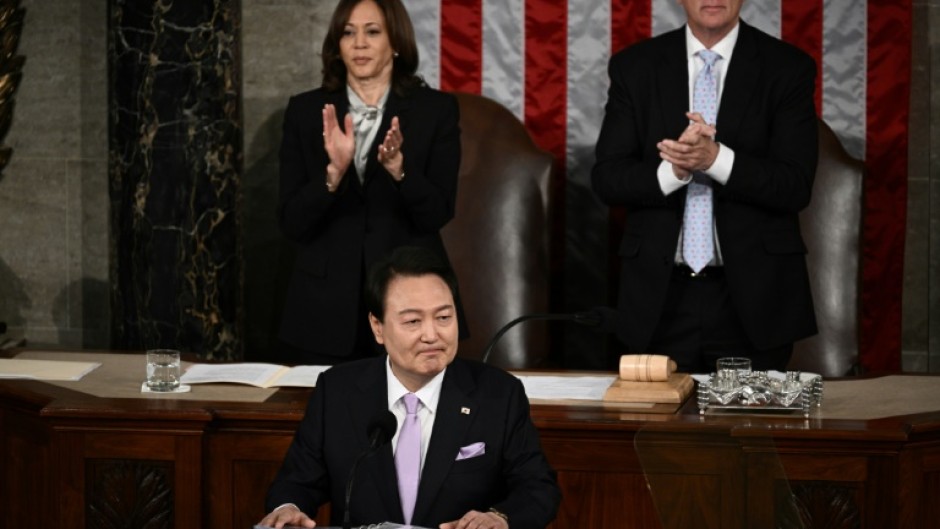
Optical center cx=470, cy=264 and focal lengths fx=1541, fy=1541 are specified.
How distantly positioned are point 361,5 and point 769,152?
1.41 metres

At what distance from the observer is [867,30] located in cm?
635

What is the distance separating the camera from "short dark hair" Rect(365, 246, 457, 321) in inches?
130

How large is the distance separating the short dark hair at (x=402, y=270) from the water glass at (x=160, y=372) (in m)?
1.18

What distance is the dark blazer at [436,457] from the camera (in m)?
3.21

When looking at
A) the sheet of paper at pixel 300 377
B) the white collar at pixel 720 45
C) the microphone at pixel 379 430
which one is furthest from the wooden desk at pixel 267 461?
the white collar at pixel 720 45

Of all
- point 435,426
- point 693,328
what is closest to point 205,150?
point 693,328

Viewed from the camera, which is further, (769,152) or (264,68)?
(264,68)

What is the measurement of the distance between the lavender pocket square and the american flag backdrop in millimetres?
3279

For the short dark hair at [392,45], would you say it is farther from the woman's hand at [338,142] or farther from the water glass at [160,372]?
the water glass at [160,372]

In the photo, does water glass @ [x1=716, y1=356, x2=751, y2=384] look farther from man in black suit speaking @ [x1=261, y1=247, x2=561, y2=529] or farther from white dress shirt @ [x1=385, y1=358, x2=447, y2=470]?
white dress shirt @ [x1=385, y1=358, x2=447, y2=470]

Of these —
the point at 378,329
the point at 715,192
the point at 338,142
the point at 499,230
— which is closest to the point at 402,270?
the point at 378,329

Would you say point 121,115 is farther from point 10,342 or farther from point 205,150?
point 10,342

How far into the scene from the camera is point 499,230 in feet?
20.2

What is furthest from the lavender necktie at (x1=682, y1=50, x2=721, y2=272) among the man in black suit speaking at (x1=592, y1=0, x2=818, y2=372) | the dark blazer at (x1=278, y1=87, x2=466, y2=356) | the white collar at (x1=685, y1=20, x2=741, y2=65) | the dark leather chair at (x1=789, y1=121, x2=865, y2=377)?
the dark leather chair at (x1=789, y1=121, x2=865, y2=377)
